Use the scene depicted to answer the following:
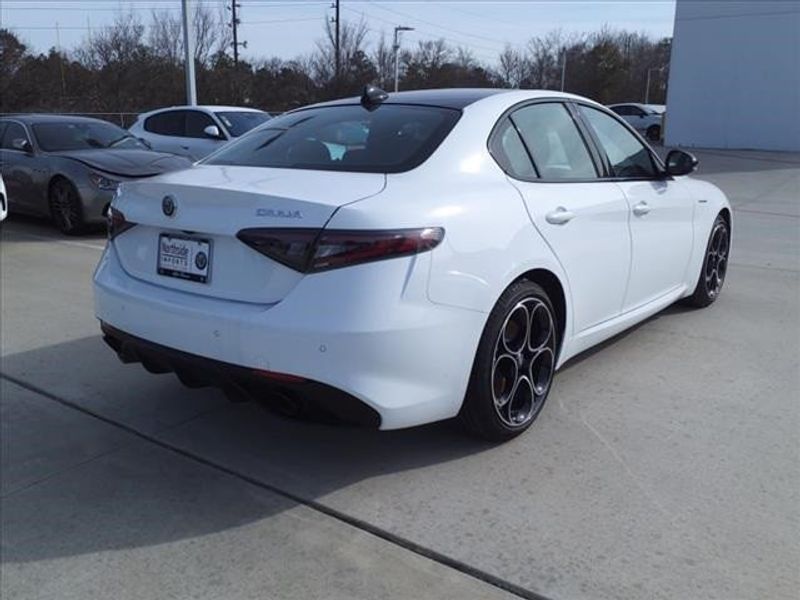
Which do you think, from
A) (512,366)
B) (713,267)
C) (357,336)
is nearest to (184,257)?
(357,336)

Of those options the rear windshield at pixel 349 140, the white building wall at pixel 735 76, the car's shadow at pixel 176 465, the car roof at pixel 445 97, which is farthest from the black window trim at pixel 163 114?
the white building wall at pixel 735 76

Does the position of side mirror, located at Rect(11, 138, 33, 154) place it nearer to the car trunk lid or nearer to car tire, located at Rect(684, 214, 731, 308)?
the car trunk lid

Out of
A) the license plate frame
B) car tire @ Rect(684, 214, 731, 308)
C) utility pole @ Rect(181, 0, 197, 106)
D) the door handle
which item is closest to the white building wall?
utility pole @ Rect(181, 0, 197, 106)

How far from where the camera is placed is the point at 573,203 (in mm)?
3732

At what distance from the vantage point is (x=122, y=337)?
10.9 feet

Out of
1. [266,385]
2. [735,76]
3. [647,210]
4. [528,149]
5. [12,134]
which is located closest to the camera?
[266,385]

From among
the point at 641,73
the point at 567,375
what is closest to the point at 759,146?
the point at 567,375

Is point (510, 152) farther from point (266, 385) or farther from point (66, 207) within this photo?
point (66, 207)

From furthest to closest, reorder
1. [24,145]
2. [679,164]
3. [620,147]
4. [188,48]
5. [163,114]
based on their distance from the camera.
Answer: [188,48] → [163,114] → [24,145] → [679,164] → [620,147]

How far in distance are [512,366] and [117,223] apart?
189 cm

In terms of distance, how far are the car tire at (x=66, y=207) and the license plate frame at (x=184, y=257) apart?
257 inches

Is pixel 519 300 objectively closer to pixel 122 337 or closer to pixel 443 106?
pixel 443 106

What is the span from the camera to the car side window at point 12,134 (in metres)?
10.3

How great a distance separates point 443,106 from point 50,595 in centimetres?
258
